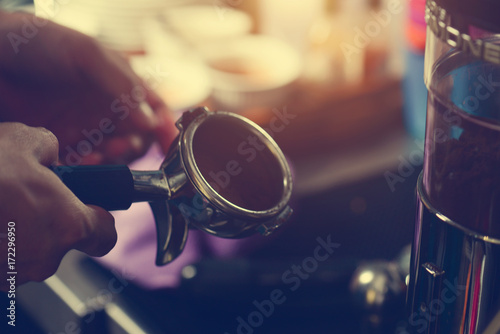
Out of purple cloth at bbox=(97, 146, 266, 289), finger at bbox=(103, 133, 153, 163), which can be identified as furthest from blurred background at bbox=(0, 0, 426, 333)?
finger at bbox=(103, 133, 153, 163)

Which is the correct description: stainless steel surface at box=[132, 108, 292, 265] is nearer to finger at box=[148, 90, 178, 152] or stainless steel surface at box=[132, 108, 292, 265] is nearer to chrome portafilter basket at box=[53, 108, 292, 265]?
chrome portafilter basket at box=[53, 108, 292, 265]

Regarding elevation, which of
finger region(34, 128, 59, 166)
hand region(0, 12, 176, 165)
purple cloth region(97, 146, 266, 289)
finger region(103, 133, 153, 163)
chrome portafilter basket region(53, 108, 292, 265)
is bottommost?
purple cloth region(97, 146, 266, 289)

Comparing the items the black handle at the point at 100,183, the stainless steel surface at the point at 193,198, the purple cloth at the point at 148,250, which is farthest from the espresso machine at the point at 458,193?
the purple cloth at the point at 148,250

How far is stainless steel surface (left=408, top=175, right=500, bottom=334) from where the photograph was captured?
0.42m

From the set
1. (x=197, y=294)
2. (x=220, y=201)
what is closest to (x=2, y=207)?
(x=220, y=201)

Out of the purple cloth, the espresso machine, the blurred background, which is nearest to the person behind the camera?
the espresso machine

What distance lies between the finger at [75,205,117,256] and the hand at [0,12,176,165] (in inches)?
12.9

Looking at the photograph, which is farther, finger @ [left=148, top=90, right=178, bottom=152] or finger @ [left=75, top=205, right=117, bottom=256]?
finger @ [left=148, top=90, right=178, bottom=152]

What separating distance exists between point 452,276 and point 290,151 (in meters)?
0.73

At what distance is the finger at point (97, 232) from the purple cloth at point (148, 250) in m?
0.22

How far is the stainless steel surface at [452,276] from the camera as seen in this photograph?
0.42 meters

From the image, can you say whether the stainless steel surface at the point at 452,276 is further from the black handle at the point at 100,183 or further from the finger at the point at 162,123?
the finger at the point at 162,123

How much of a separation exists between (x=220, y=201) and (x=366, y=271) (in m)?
0.23

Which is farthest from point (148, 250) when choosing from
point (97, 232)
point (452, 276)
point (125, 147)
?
point (452, 276)
